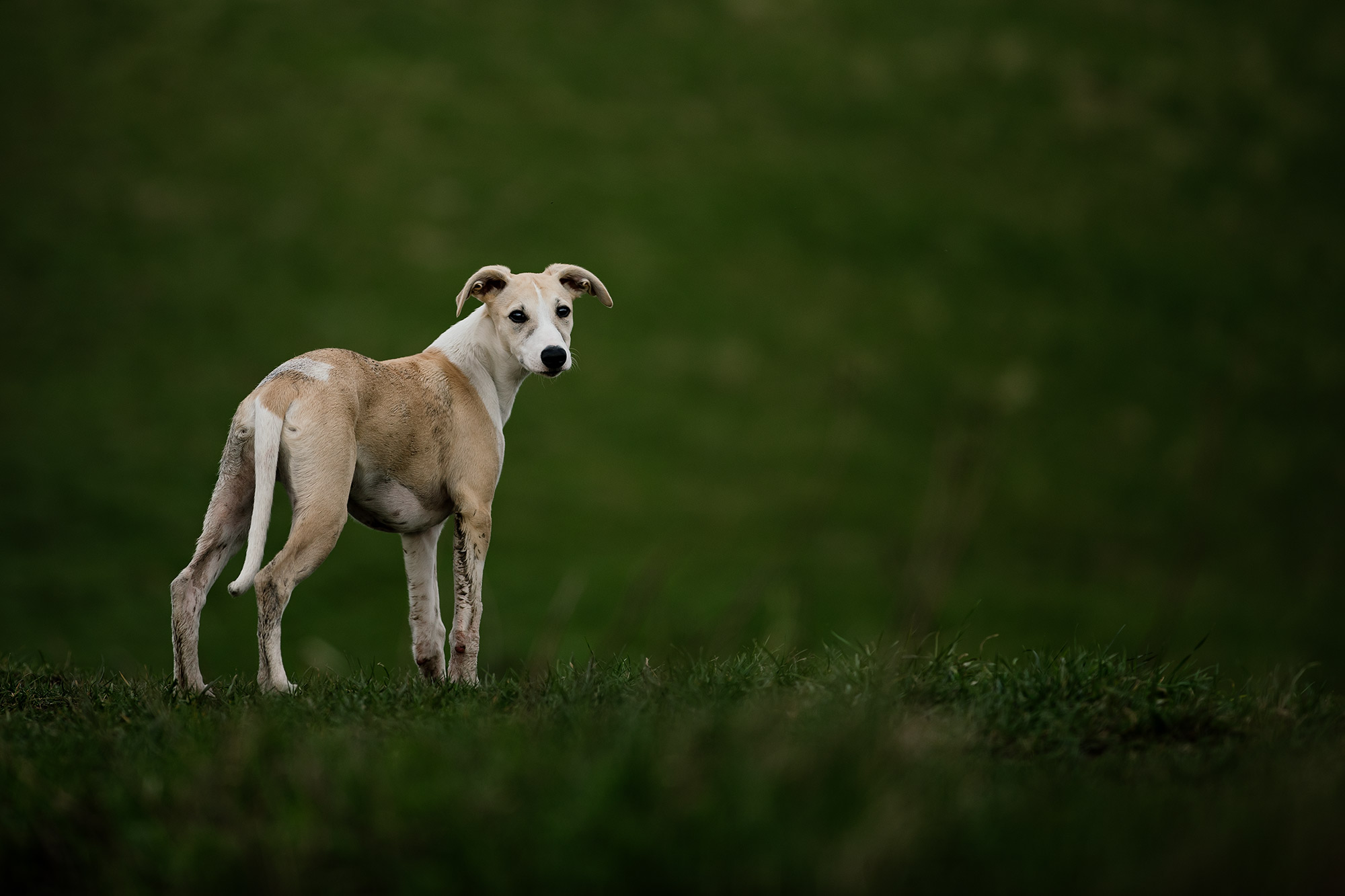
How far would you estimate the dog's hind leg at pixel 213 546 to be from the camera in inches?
235

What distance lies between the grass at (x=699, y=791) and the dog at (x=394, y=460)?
1.04 m

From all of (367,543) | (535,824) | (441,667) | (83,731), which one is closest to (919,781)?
(535,824)

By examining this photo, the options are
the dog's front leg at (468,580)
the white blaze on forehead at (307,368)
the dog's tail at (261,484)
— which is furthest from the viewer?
the dog's front leg at (468,580)

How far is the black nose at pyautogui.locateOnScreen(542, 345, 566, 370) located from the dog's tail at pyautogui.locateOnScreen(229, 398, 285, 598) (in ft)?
5.10

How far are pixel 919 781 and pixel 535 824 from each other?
119cm

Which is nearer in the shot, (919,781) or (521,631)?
(919,781)

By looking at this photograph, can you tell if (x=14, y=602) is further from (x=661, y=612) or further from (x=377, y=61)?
(x=661, y=612)

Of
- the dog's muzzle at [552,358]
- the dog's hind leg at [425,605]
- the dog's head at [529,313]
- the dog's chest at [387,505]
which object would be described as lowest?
the dog's hind leg at [425,605]

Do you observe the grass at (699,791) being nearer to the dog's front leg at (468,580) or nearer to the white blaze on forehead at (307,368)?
the dog's front leg at (468,580)

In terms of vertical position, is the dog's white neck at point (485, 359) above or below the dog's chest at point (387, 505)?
above

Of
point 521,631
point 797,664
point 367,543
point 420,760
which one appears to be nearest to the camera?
point 420,760

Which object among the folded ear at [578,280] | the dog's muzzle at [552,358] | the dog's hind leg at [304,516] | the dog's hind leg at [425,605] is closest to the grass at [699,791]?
the dog's hind leg at [304,516]

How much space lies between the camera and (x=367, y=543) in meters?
19.8

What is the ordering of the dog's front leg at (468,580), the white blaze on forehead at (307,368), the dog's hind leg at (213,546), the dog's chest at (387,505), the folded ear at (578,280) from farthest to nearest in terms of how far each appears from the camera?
the folded ear at (578,280)
the dog's front leg at (468,580)
the dog's chest at (387,505)
the white blaze on forehead at (307,368)
the dog's hind leg at (213,546)
